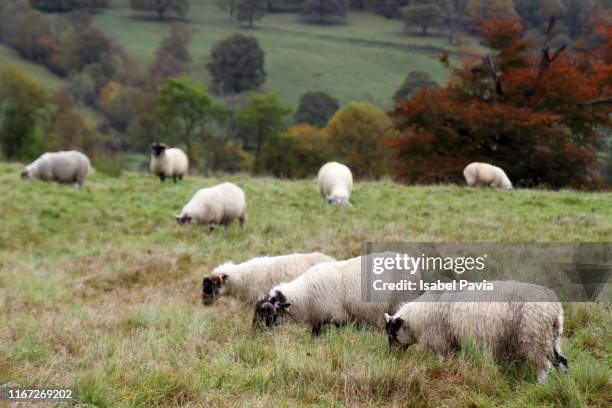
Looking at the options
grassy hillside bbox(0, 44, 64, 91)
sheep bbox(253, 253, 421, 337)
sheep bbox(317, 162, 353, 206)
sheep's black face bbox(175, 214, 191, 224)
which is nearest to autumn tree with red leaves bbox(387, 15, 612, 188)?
sheep bbox(317, 162, 353, 206)

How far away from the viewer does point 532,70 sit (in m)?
26.0

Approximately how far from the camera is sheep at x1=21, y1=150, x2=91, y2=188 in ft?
60.5

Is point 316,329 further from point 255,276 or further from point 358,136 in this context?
point 358,136

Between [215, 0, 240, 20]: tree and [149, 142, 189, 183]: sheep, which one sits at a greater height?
[215, 0, 240, 20]: tree

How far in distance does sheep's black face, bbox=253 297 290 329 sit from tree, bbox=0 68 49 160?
43.8 m

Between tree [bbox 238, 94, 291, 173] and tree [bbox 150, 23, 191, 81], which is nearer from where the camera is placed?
tree [bbox 238, 94, 291, 173]

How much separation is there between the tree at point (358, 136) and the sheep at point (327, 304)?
50.2 m

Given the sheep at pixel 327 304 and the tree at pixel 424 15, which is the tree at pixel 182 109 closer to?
the sheep at pixel 327 304

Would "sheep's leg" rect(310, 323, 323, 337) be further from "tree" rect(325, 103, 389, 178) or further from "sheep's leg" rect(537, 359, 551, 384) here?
"tree" rect(325, 103, 389, 178)

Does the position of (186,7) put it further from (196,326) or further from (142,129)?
(196,326)

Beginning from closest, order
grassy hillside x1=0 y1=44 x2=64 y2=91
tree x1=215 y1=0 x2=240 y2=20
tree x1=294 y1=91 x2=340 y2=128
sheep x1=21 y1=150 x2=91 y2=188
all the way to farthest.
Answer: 1. sheep x1=21 y1=150 x2=91 y2=188
2. tree x1=294 y1=91 x2=340 y2=128
3. grassy hillside x1=0 y1=44 x2=64 y2=91
4. tree x1=215 y1=0 x2=240 y2=20

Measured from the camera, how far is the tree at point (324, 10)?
116062 mm

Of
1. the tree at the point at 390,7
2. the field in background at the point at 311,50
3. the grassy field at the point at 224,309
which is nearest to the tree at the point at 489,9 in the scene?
the field in background at the point at 311,50

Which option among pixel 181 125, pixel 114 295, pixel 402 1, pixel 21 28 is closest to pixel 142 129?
pixel 181 125
